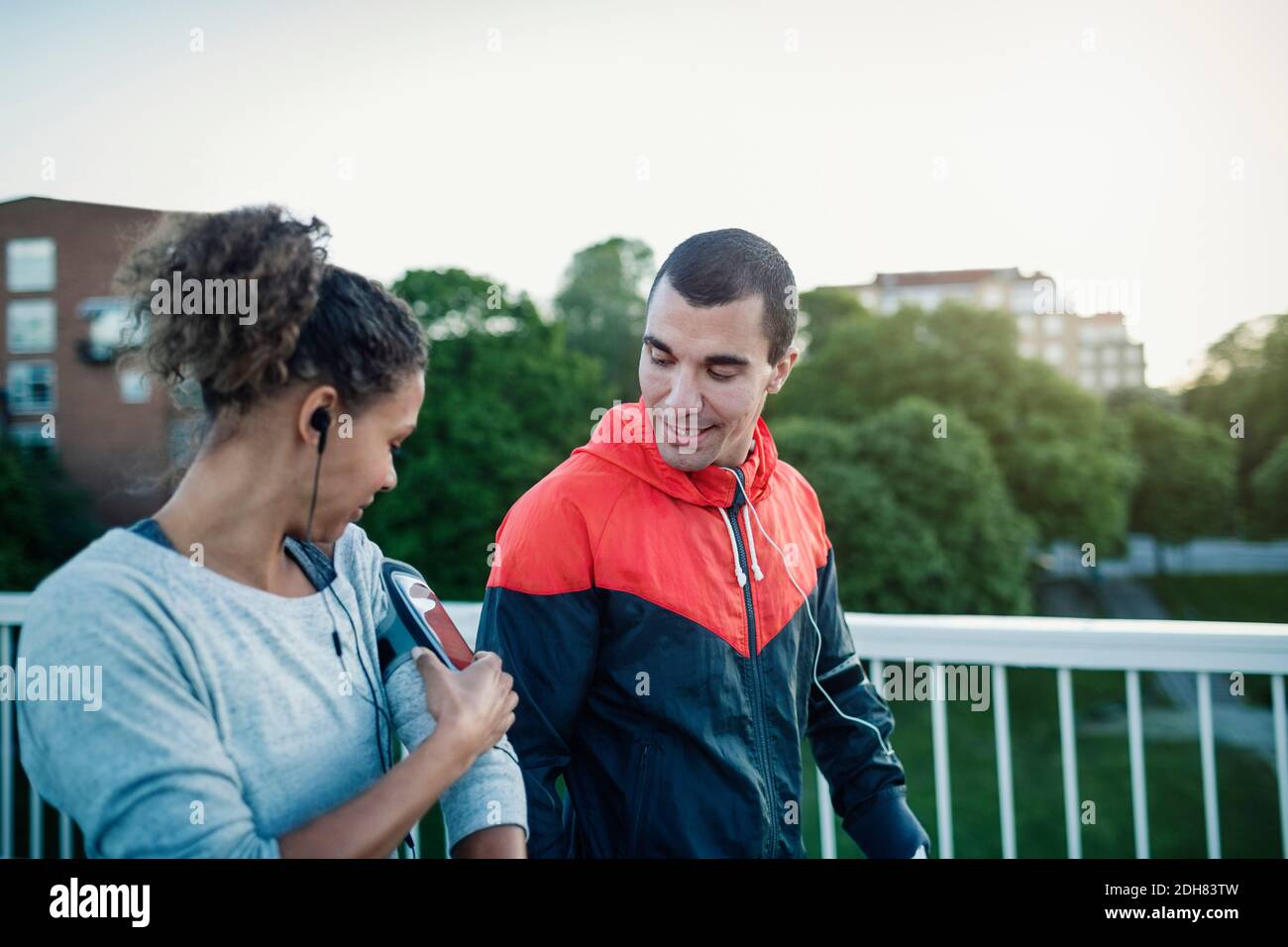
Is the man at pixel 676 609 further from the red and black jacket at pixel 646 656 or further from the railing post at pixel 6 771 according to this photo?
the railing post at pixel 6 771

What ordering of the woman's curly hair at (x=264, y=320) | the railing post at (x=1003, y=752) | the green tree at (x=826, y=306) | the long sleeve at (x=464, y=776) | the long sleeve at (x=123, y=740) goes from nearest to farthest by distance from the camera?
the long sleeve at (x=123, y=740) < the woman's curly hair at (x=264, y=320) < the long sleeve at (x=464, y=776) < the railing post at (x=1003, y=752) < the green tree at (x=826, y=306)

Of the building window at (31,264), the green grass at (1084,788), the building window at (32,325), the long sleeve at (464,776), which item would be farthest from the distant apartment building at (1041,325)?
the long sleeve at (464,776)

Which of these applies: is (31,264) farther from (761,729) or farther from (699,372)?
(761,729)

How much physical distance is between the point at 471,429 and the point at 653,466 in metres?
13.1

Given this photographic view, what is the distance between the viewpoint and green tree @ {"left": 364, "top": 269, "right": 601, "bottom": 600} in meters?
13.7

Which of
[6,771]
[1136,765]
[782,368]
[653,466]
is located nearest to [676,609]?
[653,466]

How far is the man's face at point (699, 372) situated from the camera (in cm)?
144

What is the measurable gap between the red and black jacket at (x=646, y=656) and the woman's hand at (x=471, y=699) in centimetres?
18

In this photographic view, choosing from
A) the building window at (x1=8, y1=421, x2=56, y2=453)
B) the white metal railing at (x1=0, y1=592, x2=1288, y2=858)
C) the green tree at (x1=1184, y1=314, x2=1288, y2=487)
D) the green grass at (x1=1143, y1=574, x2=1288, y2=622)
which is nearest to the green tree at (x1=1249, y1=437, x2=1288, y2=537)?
the green tree at (x1=1184, y1=314, x2=1288, y2=487)

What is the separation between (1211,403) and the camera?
1977 cm
